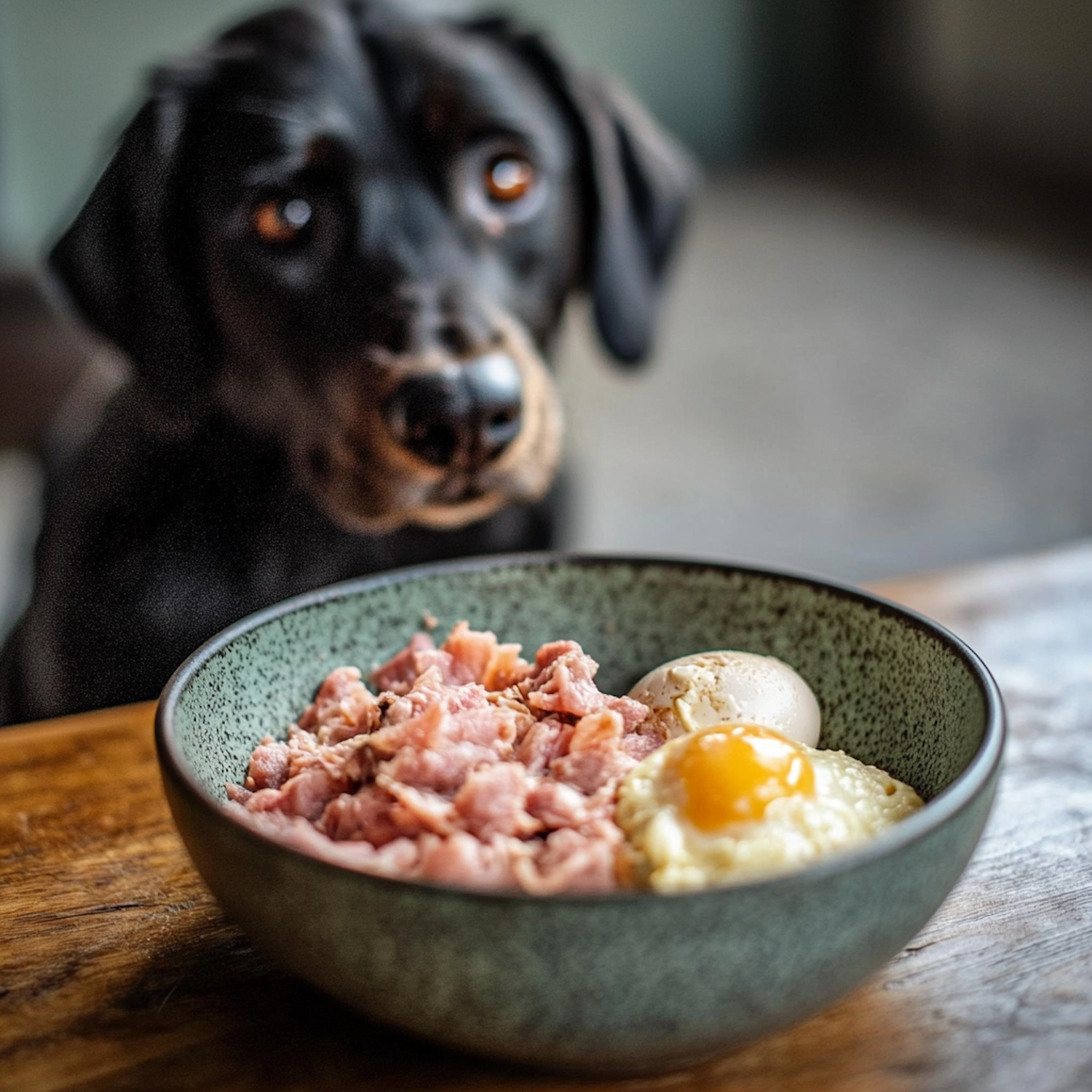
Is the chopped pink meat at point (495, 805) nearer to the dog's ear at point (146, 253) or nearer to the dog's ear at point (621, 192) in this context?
the dog's ear at point (146, 253)

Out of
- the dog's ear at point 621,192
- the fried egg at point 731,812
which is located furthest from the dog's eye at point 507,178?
the fried egg at point 731,812

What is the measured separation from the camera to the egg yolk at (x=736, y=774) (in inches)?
22.6

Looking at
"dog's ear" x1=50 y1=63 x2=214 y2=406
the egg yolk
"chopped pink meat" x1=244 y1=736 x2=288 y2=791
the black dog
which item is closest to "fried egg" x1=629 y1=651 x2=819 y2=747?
the egg yolk

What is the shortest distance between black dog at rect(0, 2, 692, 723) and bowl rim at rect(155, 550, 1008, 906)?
0.36 m

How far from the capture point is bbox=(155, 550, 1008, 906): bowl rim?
1.57 ft

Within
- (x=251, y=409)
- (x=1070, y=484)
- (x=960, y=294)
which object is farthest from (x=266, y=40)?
(x=1070, y=484)

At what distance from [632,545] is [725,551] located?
0.75ft

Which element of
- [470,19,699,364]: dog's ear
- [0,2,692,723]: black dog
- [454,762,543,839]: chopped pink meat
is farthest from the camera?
[470,19,699,364]: dog's ear

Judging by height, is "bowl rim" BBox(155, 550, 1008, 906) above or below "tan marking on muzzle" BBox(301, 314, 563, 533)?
above

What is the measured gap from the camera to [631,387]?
1771 mm

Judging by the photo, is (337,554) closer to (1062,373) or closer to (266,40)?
(266,40)

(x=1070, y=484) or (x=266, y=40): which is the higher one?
(x=266, y=40)

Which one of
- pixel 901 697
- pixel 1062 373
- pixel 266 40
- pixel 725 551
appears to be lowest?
pixel 725 551

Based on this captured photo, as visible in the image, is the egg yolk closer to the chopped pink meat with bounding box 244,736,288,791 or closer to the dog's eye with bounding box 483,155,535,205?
the chopped pink meat with bounding box 244,736,288,791
